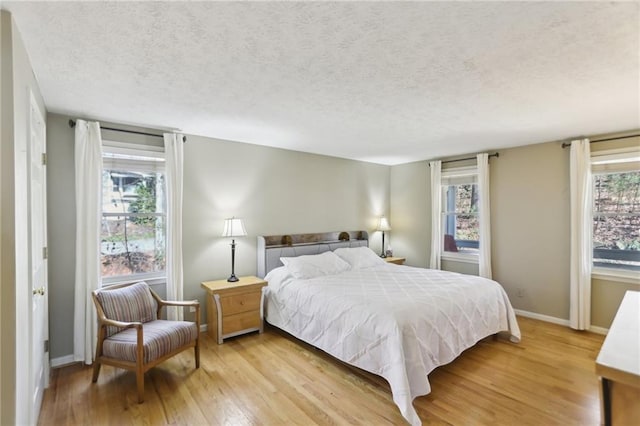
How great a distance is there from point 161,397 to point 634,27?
154 inches

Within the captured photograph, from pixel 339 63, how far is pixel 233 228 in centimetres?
248

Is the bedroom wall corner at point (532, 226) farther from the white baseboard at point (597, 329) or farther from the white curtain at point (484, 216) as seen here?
the white baseboard at point (597, 329)

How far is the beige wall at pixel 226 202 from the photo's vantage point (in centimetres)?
296

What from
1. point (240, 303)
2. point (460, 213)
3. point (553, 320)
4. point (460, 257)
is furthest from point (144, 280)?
point (553, 320)

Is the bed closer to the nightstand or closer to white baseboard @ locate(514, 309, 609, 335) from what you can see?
the nightstand

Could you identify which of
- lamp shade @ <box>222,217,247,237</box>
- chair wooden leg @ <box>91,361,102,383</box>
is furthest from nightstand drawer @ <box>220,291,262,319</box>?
chair wooden leg @ <box>91,361,102,383</box>

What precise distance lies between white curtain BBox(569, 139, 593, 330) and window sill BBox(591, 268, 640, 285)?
0.13 meters

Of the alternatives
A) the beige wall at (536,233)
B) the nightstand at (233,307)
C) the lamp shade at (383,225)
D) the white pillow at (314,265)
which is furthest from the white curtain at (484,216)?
the nightstand at (233,307)

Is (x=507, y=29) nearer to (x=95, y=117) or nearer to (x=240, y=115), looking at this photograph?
(x=240, y=115)

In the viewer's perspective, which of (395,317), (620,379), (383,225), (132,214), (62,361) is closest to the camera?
(620,379)

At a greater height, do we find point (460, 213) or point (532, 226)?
point (460, 213)

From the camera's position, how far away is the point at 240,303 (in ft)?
11.7

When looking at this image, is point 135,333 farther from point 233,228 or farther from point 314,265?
point 314,265

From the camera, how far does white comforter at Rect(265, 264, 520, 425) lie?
7.66 feet
